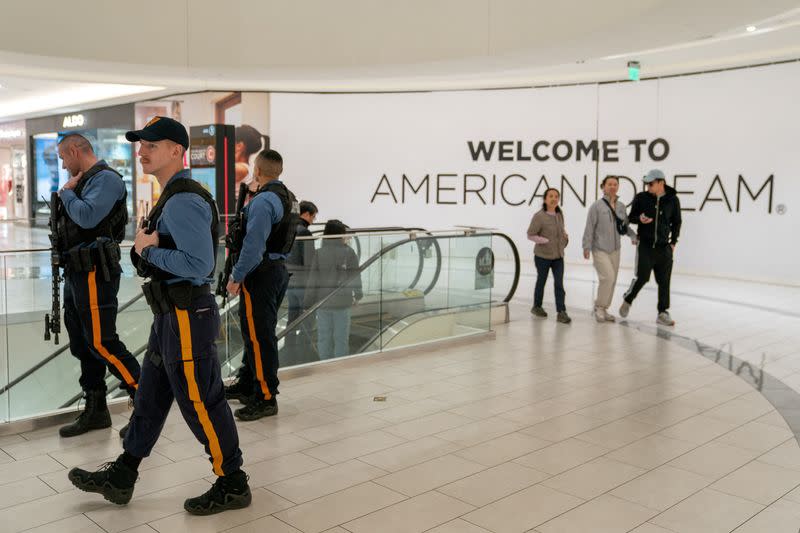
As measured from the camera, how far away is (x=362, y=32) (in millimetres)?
10906

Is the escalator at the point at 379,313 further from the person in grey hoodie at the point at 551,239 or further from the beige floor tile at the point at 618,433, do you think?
the beige floor tile at the point at 618,433

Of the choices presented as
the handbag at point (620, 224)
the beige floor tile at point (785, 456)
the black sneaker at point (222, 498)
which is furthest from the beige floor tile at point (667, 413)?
the handbag at point (620, 224)

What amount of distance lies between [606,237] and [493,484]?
502 centimetres

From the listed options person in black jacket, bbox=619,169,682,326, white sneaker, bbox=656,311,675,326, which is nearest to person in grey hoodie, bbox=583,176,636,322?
person in black jacket, bbox=619,169,682,326

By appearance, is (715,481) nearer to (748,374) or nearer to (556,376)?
(556,376)

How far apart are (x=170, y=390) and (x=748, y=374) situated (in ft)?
15.2

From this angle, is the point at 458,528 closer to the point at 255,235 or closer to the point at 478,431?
the point at 478,431

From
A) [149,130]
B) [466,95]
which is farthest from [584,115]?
[149,130]

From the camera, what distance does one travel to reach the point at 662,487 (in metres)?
3.74

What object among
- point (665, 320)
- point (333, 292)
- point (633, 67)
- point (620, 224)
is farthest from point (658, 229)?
point (633, 67)

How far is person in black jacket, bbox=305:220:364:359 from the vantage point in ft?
20.3

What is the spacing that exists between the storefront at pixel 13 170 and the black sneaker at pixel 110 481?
2213 cm

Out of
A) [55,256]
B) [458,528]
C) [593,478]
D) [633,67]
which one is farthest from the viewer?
[633,67]

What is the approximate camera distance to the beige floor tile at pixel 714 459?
3.97 m
